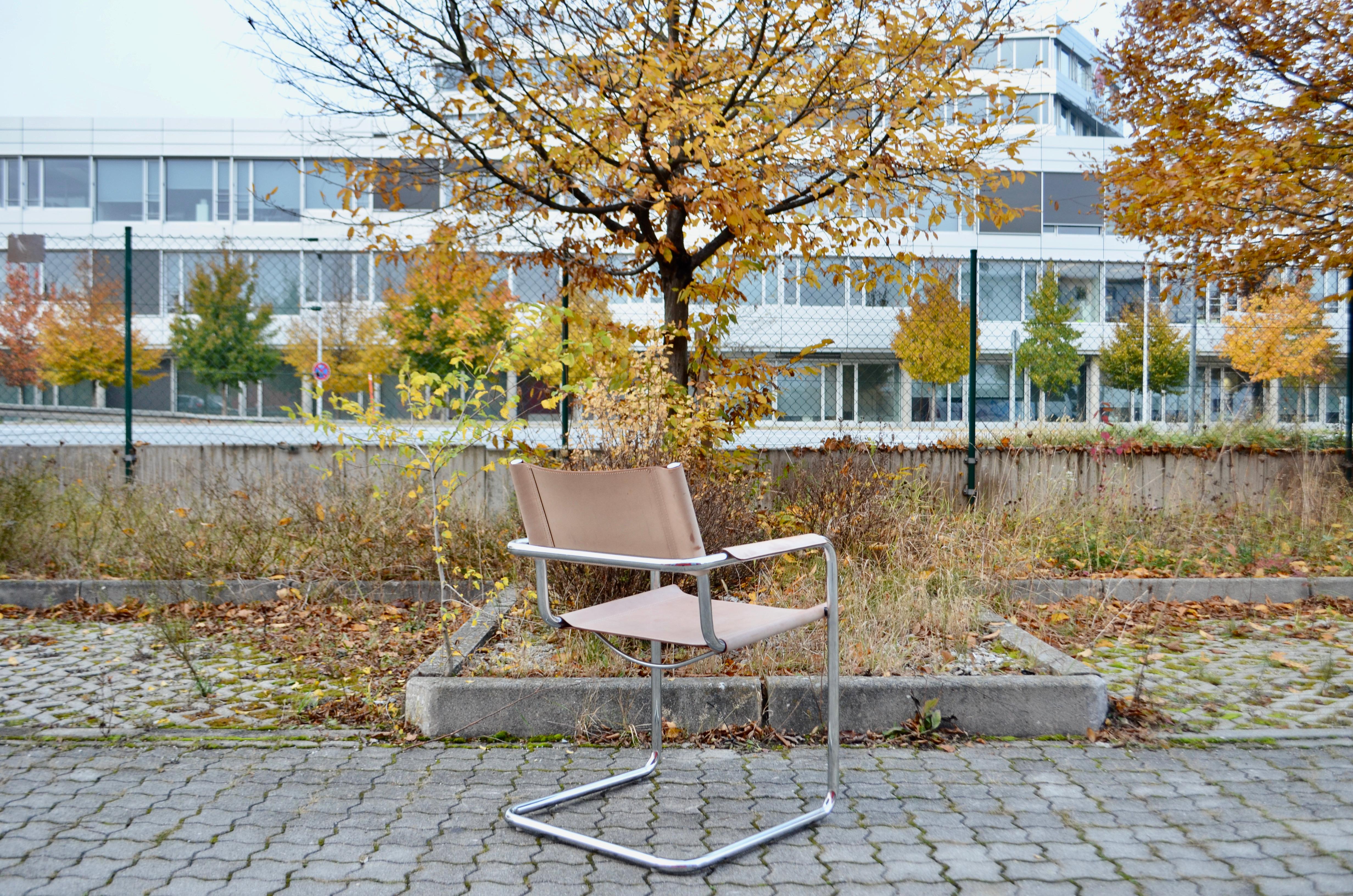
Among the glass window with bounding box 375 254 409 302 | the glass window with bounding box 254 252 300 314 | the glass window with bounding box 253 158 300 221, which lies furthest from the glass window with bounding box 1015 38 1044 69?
the glass window with bounding box 254 252 300 314

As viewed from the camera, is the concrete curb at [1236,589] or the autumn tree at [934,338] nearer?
the concrete curb at [1236,589]

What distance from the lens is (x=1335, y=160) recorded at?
7586 mm

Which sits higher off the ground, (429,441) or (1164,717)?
(429,441)

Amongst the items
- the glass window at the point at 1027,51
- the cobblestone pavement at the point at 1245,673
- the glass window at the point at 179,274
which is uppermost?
the glass window at the point at 1027,51

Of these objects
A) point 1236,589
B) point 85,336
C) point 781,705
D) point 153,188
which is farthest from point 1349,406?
point 153,188

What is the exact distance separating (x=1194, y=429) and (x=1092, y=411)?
102 cm

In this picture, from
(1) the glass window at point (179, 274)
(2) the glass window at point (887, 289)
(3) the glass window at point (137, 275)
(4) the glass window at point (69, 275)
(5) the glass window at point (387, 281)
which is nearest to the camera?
(2) the glass window at point (887, 289)

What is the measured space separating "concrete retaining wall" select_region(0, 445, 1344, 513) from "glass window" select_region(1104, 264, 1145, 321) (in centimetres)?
1550

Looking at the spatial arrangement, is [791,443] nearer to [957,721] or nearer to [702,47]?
[702,47]

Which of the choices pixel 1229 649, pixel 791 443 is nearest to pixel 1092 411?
pixel 791 443

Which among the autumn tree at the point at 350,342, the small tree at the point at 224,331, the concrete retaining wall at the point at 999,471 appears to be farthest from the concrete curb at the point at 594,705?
the autumn tree at the point at 350,342

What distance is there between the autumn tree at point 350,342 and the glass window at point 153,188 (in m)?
13.4

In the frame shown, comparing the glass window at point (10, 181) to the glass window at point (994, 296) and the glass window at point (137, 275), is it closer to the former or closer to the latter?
the glass window at point (137, 275)

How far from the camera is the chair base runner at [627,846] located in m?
2.46
